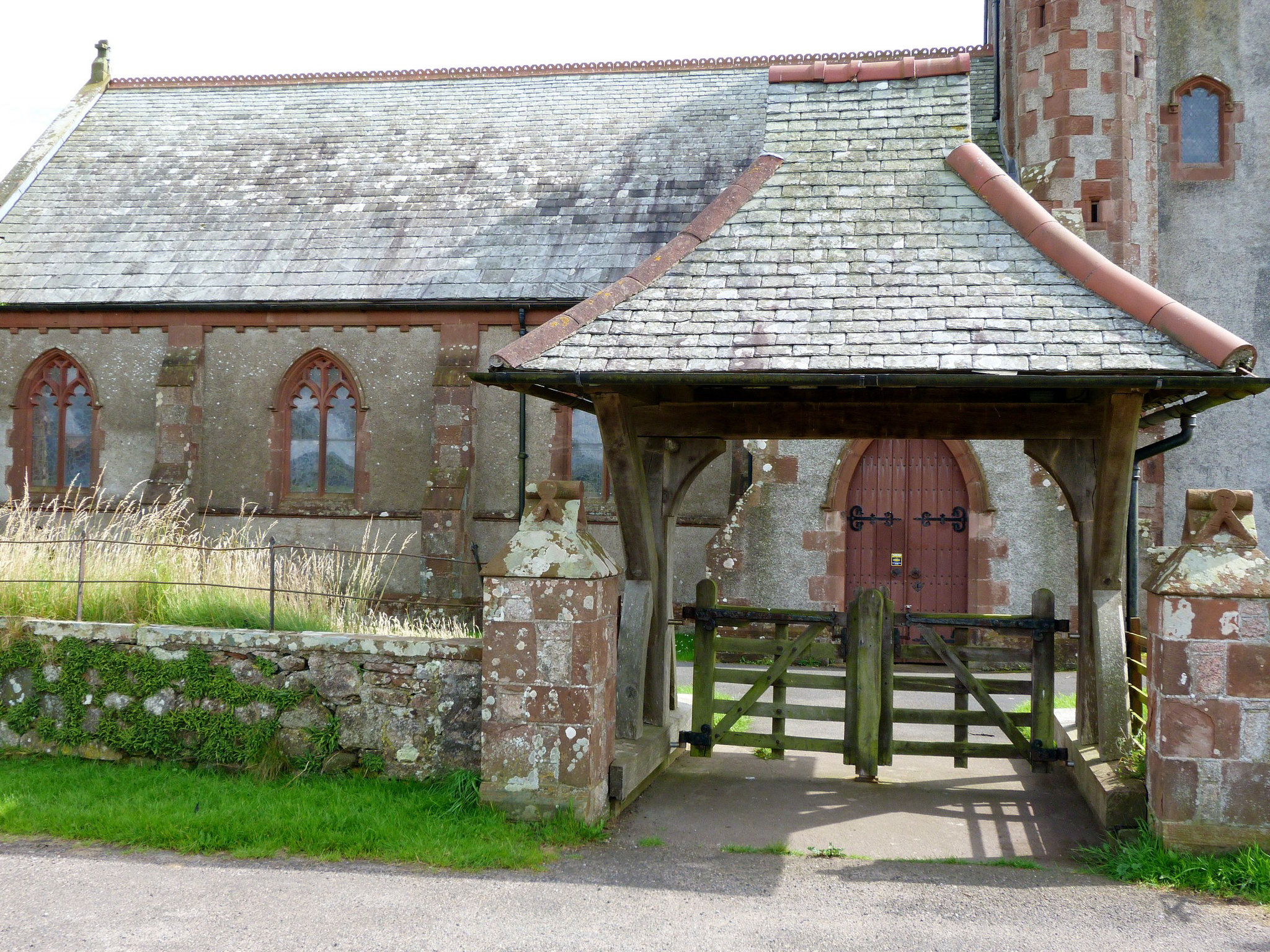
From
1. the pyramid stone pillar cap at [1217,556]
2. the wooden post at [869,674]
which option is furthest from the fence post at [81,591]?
the pyramid stone pillar cap at [1217,556]

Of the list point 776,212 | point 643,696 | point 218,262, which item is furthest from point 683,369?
point 218,262

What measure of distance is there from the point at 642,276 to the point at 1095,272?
2.75m

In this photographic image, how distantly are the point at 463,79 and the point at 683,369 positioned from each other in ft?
51.3

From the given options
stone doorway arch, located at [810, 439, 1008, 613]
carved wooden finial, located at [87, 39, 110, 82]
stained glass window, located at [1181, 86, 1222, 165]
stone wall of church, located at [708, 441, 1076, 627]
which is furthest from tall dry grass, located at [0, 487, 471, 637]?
carved wooden finial, located at [87, 39, 110, 82]

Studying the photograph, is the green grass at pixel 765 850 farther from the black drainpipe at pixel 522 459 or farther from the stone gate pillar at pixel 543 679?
the black drainpipe at pixel 522 459

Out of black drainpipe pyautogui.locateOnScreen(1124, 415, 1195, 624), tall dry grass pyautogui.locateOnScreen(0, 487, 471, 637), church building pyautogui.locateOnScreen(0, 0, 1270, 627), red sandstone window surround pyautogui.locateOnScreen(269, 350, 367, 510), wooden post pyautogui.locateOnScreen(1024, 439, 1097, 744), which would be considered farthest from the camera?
red sandstone window surround pyautogui.locateOnScreen(269, 350, 367, 510)

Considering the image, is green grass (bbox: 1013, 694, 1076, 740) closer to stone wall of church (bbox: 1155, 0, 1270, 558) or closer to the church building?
the church building

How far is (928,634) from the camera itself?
23.0 feet

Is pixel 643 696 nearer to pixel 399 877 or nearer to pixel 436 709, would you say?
pixel 436 709

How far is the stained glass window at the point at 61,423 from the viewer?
16.3 meters

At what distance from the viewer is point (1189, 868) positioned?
519cm

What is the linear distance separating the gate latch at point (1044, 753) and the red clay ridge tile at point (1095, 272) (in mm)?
2785

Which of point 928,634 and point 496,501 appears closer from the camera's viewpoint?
point 928,634

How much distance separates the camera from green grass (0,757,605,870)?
5449 millimetres
